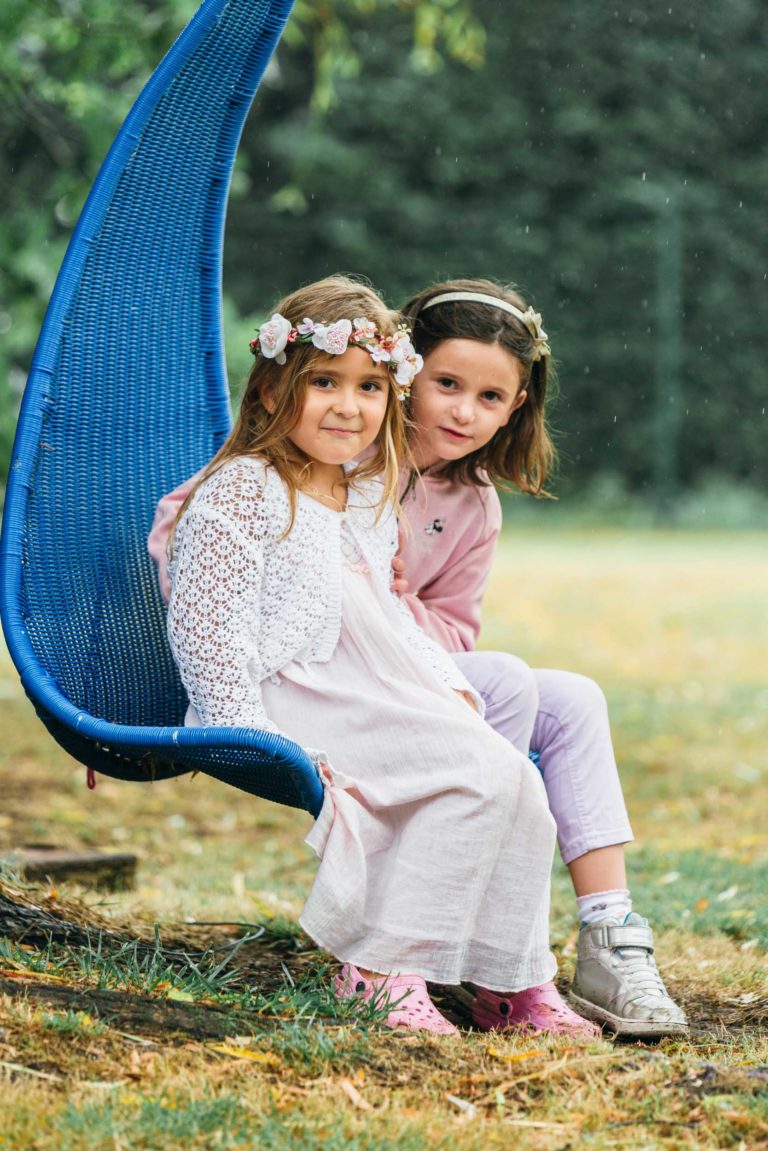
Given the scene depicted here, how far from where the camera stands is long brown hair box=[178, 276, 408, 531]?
2570 mm

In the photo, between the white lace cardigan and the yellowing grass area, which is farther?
the white lace cardigan

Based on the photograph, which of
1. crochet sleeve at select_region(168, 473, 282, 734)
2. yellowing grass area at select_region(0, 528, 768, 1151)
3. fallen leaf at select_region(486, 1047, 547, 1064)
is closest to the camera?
yellowing grass area at select_region(0, 528, 768, 1151)

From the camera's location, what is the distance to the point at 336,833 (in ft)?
7.70

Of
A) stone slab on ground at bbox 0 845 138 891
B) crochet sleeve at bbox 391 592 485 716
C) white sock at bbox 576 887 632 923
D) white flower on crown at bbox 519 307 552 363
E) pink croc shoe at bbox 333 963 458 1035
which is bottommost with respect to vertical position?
stone slab on ground at bbox 0 845 138 891

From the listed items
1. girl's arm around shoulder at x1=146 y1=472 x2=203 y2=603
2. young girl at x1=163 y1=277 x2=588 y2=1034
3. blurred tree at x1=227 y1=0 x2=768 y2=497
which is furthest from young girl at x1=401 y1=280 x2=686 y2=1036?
blurred tree at x1=227 y1=0 x2=768 y2=497

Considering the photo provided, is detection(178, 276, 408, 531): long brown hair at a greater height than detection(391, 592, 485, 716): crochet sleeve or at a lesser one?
greater

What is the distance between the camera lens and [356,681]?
99.3 inches

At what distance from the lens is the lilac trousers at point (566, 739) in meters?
2.63

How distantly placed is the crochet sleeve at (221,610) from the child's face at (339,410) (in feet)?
0.52

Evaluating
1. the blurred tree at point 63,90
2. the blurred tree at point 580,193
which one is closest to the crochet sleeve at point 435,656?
the blurred tree at point 63,90

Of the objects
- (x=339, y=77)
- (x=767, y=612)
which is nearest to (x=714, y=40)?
(x=339, y=77)

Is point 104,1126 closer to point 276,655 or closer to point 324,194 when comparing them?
point 276,655

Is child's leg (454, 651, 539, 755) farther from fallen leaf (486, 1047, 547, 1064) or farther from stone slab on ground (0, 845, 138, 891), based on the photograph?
stone slab on ground (0, 845, 138, 891)

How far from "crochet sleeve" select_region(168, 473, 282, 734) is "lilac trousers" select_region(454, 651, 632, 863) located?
432mm
